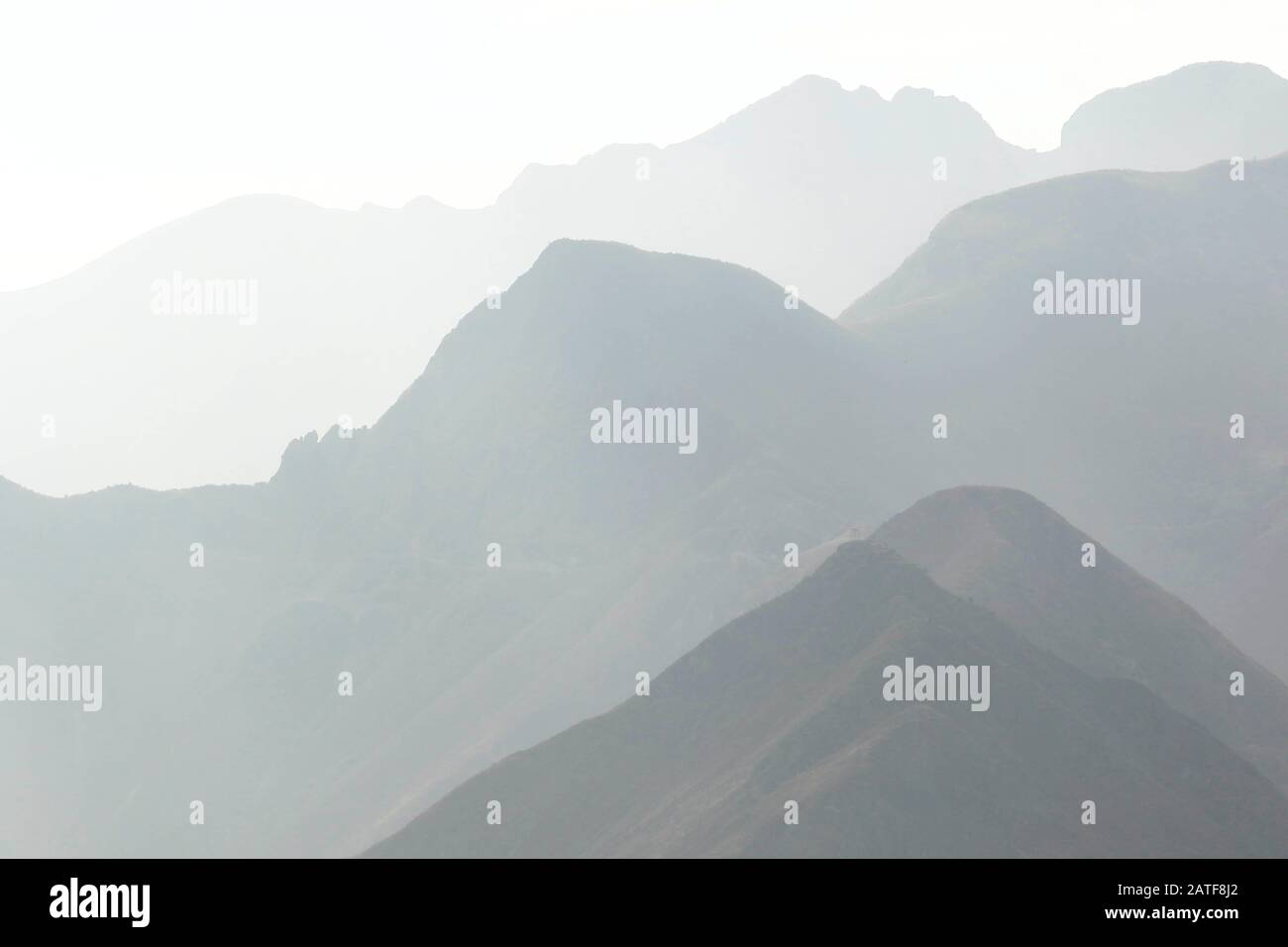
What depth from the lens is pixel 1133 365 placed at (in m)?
123

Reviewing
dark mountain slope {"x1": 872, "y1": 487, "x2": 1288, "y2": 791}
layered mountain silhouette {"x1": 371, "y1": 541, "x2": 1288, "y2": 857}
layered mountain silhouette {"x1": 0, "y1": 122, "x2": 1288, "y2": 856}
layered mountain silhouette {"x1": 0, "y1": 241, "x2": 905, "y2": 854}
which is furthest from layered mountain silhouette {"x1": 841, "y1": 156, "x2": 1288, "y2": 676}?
layered mountain silhouette {"x1": 371, "y1": 541, "x2": 1288, "y2": 857}

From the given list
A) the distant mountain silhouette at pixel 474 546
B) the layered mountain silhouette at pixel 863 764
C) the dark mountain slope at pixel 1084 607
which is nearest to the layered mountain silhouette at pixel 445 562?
the distant mountain silhouette at pixel 474 546

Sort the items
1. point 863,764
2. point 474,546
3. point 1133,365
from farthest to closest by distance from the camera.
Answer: point 1133,365 < point 474,546 < point 863,764

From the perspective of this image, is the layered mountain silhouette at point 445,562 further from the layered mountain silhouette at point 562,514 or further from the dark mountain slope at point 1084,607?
the dark mountain slope at point 1084,607

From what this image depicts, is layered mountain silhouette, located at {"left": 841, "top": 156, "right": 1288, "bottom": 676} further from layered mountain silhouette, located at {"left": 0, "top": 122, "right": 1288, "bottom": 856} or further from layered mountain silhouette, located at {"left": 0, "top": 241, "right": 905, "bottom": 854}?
layered mountain silhouette, located at {"left": 0, "top": 241, "right": 905, "bottom": 854}

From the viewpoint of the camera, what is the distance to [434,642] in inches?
4018

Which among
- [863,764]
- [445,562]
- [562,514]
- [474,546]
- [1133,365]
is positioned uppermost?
[1133,365]

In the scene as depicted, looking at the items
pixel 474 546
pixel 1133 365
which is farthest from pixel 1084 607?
pixel 1133 365

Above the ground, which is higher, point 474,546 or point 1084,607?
point 474,546

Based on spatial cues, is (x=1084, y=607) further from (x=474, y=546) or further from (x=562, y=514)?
(x=474, y=546)

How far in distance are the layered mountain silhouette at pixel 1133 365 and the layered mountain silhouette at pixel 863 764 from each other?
144 ft

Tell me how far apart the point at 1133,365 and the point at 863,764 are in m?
85.4

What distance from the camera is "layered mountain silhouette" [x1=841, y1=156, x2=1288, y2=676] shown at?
10825 cm

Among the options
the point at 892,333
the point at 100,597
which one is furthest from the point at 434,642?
the point at 892,333
